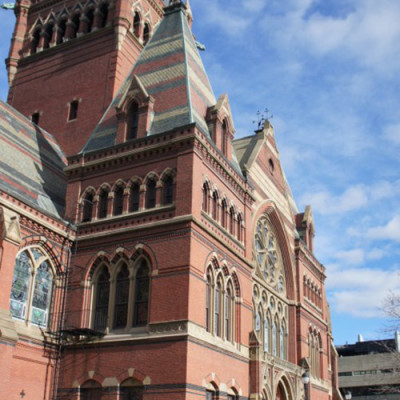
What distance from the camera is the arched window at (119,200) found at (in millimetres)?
26078

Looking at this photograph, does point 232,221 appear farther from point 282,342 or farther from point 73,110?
point 73,110

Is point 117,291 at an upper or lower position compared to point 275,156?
lower

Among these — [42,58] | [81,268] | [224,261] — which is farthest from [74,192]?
[42,58]

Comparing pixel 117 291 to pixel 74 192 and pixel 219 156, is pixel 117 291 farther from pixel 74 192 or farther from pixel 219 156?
pixel 219 156

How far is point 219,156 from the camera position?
2723cm

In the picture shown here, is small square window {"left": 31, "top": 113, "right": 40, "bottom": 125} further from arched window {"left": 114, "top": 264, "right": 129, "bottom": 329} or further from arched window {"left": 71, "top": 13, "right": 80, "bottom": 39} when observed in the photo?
arched window {"left": 114, "top": 264, "right": 129, "bottom": 329}

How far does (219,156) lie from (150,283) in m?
7.01

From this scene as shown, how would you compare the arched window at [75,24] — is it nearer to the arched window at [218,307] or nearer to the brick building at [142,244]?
the brick building at [142,244]

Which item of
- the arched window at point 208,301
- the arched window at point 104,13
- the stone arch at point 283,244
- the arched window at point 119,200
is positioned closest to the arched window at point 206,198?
the arched window at point 208,301

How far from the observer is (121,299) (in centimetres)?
2450

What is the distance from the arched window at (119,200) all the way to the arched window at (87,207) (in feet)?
4.52

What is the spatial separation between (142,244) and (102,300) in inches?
119

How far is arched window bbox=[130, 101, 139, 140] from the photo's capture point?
27594 mm

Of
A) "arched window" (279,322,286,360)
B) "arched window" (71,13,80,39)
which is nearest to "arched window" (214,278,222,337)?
"arched window" (279,322,286,360)
